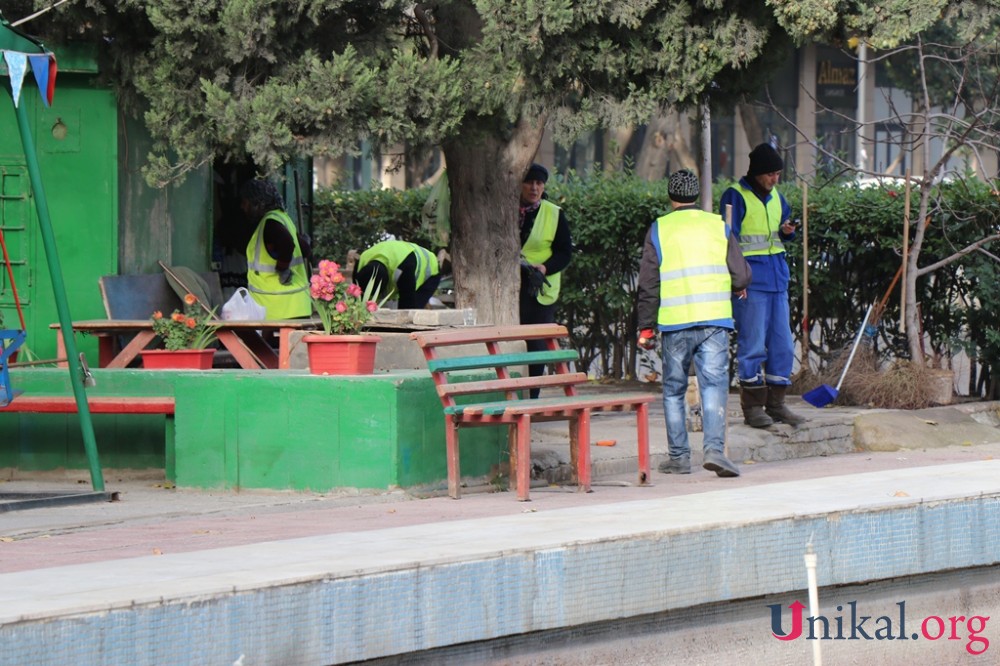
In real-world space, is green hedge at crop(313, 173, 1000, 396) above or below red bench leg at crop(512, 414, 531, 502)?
above

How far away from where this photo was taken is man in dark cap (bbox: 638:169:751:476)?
874 centimetres

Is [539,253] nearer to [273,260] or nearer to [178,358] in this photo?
[273,260]

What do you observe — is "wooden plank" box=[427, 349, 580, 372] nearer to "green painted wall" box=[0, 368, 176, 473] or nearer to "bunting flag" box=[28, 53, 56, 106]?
"green painted wall" box=[0, 368, 176, 473]

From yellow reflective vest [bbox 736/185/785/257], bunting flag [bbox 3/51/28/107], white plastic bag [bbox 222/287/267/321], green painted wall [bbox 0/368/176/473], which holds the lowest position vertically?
green painted wall [bbox 0/368/176/473]

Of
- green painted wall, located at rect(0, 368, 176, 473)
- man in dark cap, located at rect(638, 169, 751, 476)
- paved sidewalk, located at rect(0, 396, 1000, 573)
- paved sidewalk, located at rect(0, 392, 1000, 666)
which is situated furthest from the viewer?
green painted wall, located at rect(0, 368, 176, 473)

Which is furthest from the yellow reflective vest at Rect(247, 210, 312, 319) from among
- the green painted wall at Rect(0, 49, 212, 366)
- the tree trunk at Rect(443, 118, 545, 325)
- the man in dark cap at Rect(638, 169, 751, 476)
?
the man in dark cap at Rect(638, 169, 751, 476)

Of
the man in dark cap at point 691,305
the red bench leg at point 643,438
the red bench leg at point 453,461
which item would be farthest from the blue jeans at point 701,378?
the red bench leg at point 453,461

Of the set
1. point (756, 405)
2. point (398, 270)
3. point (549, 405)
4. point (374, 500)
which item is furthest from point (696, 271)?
point (398, 270)

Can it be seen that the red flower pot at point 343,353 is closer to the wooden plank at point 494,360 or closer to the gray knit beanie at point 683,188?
the wooden plank at point 494,360

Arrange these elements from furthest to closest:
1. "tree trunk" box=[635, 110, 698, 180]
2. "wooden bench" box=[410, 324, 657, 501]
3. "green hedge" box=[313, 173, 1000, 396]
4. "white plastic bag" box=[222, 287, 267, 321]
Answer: "tree trunk" box=[635, 110, 698, 180] < "green hedge" box=[313, 173, 1000, 396] < "white plastic bag" box=[222, 287, 267, 321] < "wooden bench" box=[410, 324, 657, 501]

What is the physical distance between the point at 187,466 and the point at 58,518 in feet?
3.78

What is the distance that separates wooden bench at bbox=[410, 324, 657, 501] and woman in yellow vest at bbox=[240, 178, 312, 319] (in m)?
2.26

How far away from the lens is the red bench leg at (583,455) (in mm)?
7988

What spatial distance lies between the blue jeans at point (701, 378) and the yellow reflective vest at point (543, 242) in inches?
86.2
